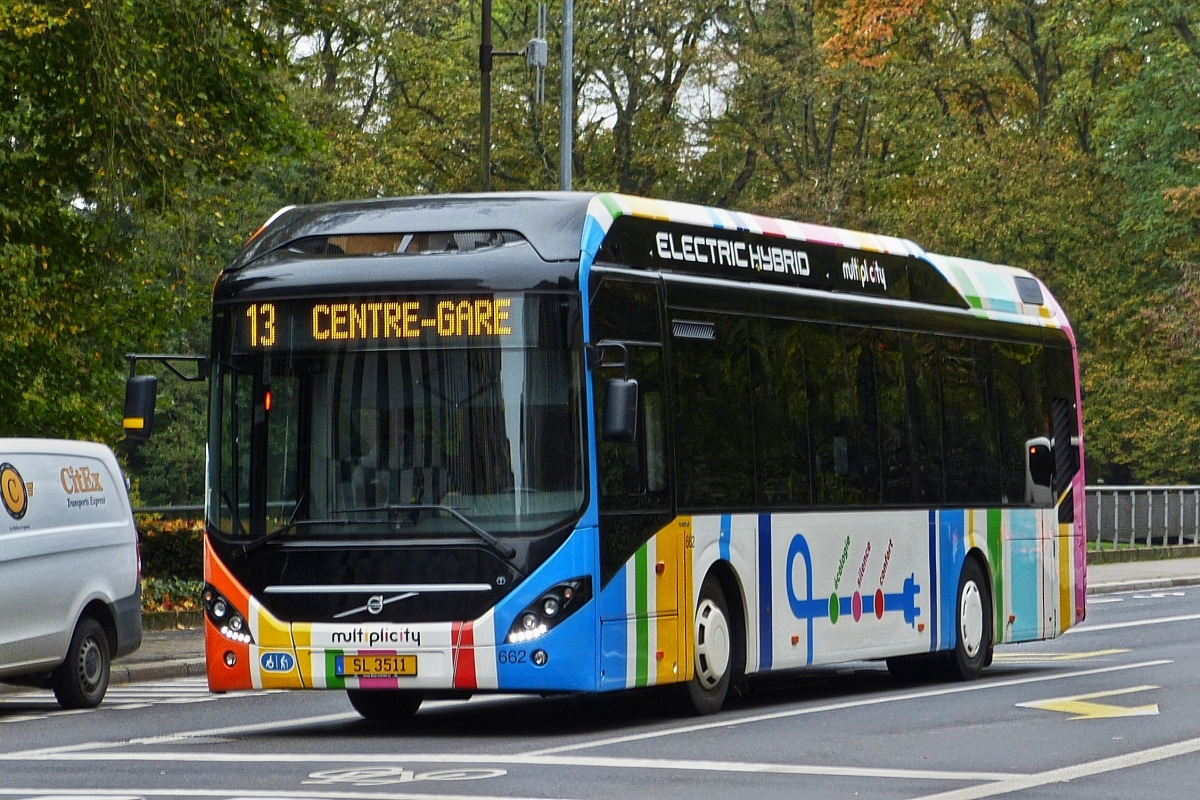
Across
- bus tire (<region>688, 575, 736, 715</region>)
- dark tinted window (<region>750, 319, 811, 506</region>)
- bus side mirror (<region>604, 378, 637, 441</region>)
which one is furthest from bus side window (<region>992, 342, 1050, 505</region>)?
bus side mirror (<region>604, 378, 637, 441</region>)

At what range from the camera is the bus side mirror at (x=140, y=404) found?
13.1 m

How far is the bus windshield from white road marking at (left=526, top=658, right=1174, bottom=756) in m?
1.27

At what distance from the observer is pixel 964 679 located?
715 inches

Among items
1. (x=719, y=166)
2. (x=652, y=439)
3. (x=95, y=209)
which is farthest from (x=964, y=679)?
(x=719, y=166)

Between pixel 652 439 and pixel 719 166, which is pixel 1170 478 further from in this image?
pixel 652 439

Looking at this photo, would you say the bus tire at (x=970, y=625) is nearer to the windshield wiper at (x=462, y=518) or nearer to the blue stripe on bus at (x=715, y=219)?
the blue stripe on bus at (x=715, y=219)

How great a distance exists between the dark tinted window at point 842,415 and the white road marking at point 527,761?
465 centimetres

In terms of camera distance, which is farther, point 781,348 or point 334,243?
point 781,348

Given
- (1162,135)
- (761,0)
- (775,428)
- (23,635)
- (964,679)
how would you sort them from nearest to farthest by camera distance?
(775,428) → (23,635) → (964,679) → (1162,135) → (761,0)

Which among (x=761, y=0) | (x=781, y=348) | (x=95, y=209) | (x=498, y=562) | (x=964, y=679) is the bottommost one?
(x=964, y=679)

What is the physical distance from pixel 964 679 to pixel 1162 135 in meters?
34.0

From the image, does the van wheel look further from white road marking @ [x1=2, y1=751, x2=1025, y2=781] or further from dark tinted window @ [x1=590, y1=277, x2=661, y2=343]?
dark tinted window @ [x1=590, y1=277, x2=661, y2=343]

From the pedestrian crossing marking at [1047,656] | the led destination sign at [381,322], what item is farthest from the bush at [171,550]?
the led destination sign at [381,322]

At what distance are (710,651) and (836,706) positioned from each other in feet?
4.22
